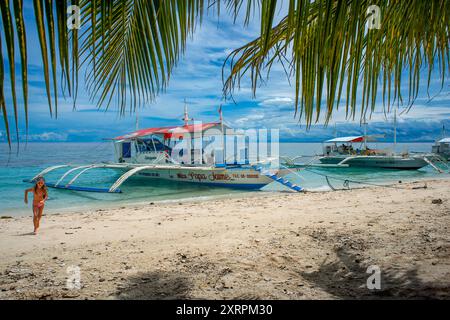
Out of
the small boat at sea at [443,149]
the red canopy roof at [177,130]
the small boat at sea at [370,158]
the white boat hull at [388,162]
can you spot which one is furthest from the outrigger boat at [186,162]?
the small boat at sea at [443,149]

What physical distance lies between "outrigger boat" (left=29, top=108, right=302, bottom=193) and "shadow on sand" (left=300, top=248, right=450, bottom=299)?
11.6 metres

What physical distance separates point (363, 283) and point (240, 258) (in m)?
1.77

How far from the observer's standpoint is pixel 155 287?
3617 mm

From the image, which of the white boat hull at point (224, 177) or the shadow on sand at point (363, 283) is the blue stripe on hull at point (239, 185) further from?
the shadow on sand at point (363, 283)

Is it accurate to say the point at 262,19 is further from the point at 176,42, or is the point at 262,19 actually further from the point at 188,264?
the point at 188,264

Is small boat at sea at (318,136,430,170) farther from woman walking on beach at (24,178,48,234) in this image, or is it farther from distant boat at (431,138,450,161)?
woman walking on beach at (24,178,48,234)

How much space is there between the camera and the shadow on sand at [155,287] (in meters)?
3.35

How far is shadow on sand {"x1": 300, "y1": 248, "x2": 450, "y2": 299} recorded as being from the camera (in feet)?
9.65

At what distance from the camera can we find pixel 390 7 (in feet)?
5.37

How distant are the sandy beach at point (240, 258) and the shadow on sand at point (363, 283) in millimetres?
11

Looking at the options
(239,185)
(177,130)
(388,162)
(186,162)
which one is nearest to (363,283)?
(239,185)

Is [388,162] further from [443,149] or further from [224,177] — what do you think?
[224,177]

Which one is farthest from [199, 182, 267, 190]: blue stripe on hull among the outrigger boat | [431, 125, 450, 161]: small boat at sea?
[431, 125, 450, 161]: small boat at sea
